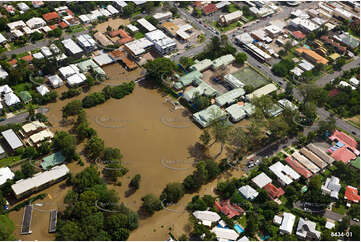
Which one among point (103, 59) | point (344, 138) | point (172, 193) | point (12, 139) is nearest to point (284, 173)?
point (344, 138)

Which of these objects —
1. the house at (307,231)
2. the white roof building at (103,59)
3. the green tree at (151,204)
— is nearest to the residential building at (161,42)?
the white roof building at (103,59)

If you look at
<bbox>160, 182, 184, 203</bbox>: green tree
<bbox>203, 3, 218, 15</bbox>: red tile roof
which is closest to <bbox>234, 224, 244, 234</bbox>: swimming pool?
<bbox>160, 182, 184, 203</bbox>: green tree

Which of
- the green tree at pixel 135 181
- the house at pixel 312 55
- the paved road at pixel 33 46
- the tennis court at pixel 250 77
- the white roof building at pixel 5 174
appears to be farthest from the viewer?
the house at pixel 312 55

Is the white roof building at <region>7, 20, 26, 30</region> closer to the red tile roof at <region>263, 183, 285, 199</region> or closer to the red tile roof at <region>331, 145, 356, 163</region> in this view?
the red tile roof at <region>263, 183, 285, 199</region>

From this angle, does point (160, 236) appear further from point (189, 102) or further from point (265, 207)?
point (189, 102)

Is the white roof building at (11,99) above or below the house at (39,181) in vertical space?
above

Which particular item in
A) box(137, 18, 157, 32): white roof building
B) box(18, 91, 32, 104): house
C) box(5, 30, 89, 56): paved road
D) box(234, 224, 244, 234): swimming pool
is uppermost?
box(137, 18, 157, 32): white roof building

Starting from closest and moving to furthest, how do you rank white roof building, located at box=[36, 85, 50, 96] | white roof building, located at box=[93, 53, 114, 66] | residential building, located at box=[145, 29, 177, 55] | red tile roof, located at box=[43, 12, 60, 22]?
1. white roof building, located at box=[36, 85, 50, 96]
2. white roof building, located at box=[93, 53, 114, 66]
3. residential building, located at box=[145, 29, 177, 55]
4. red tile roof, located at box=[43, 12, 60, 22]

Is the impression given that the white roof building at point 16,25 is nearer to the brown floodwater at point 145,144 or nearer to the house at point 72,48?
the house at point 72,48
